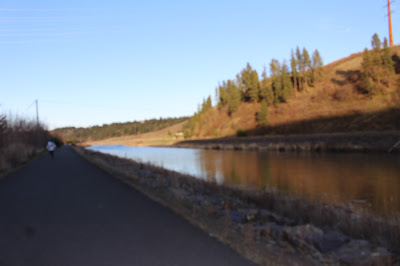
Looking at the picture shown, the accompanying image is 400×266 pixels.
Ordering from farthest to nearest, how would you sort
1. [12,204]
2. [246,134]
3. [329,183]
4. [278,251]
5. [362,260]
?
[246,134] < [329,183] < [12,204] < [278,251] < [362,260]

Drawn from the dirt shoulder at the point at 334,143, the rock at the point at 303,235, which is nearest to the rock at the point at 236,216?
the rock at the point at 303,235

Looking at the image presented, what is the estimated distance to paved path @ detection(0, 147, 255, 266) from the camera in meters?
4.79

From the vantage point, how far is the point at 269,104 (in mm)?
74312

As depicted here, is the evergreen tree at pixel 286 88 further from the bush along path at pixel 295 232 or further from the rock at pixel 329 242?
the rock at pixel 329 242

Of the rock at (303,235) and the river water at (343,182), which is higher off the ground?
the rock at (303,235)

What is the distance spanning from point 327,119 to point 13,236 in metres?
49.6

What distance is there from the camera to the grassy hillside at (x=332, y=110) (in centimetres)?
4378

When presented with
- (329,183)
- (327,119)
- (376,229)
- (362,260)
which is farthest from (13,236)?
(327,119)

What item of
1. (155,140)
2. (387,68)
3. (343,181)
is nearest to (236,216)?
(343,181)

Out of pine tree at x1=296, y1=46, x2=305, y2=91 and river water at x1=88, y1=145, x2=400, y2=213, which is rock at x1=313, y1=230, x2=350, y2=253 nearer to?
river water at x1=88, y1=145, x2=400, y2=213

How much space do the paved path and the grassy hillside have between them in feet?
123

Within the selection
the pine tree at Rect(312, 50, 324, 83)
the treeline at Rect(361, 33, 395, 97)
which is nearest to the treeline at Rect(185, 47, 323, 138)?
the pine tree at Rect(312, 50, 324, 83)

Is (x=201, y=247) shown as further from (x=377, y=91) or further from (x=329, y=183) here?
→ (x=377, y=91)

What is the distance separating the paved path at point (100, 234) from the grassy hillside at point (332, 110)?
1472 inches
